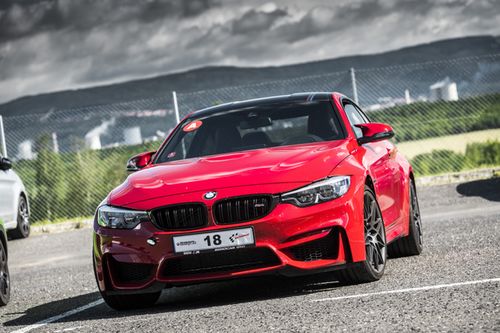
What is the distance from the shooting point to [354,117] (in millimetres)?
9344

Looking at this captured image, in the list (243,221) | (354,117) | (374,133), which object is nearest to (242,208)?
(243,221)

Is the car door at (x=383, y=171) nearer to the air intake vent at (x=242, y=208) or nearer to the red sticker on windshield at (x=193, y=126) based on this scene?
the air intake vent at (x=242, y=208)

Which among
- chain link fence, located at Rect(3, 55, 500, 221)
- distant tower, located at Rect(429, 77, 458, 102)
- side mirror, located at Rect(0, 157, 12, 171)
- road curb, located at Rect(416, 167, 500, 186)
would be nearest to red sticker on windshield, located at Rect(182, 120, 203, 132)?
side mirror, located at Rect(0, 157, 12, 171)

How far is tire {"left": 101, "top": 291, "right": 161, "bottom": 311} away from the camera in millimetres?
7773

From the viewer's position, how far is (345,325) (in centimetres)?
602

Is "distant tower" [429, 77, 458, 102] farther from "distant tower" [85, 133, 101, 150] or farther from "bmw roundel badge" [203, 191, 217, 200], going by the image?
"bmw roundel badge" [203, 191, 217, 200]

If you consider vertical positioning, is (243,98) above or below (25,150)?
above

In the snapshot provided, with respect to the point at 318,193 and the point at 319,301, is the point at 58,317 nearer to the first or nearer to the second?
the point at 319,301

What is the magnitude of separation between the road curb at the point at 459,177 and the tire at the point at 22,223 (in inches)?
286

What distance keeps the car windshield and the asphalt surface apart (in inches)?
44.4

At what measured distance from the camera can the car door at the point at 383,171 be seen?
27.1 ft

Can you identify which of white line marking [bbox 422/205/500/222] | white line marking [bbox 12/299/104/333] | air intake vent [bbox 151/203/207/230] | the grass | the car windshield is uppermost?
the car windshield

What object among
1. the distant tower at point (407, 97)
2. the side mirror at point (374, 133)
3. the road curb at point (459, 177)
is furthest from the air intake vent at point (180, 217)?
the distant tower at point (407, 97)

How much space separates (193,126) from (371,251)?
2171 mm
